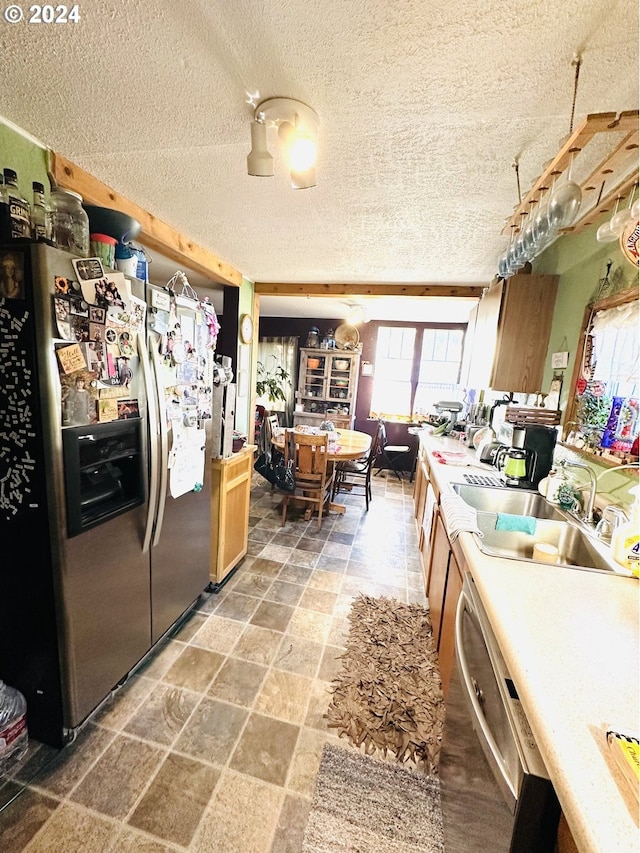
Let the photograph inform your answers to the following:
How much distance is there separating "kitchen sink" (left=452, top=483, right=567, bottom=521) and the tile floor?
966 millimetres

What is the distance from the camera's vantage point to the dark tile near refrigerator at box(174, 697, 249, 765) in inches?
53.1

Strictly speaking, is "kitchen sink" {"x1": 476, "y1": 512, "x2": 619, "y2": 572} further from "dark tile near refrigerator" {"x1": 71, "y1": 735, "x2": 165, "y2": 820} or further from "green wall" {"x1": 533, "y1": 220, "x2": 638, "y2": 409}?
"dark tile near refrigerator" {"x1": 71, "y1": 735, "x2": 165, "y2": 820}

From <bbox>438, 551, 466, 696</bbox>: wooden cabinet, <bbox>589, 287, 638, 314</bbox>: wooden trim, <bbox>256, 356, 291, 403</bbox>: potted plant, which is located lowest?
<bbox>438, 551, 466, 696</bbox>: wooden cabinet

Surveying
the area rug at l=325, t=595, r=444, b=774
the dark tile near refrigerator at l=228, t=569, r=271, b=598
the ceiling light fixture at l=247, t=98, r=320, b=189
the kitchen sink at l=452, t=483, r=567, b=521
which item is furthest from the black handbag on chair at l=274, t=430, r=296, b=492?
the ceiling light fixture at l=247, t=98, r=320, b=189

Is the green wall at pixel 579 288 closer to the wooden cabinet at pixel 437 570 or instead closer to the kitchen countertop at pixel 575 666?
the kitchen countertop at pixel 575 666

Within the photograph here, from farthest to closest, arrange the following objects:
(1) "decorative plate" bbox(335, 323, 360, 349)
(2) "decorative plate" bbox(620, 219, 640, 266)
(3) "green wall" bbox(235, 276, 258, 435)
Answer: (1) "decorative plate" bbox(335, 323, 360, 349) → (3) "green wall" bbox(235, 276, 258, 435) → (2) "decorative plate" bbox(620, 219, 640, 266)

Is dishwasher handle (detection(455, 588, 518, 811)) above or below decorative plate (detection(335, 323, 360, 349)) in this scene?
below

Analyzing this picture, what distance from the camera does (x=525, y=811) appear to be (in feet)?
1.93

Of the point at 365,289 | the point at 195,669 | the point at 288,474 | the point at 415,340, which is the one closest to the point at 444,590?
the point at 195,669

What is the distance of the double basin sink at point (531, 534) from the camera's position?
1.29 meters

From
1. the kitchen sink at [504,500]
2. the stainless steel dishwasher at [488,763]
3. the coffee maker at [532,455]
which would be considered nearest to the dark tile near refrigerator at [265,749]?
the stainless steel dishwasher at [488,763]

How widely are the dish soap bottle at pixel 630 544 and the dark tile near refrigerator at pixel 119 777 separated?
1794 millimetres

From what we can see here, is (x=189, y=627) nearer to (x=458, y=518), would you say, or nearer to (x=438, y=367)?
(x=458, y=518)

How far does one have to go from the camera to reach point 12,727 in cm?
123
